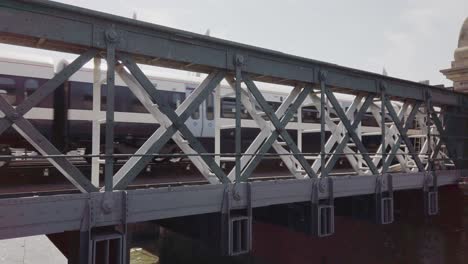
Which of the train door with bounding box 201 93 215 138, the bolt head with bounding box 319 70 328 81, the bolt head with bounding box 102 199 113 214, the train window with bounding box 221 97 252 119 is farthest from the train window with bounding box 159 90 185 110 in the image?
the bolt head with bounding box 102 199 113 214

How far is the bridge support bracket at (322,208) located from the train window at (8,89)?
8.86 meters

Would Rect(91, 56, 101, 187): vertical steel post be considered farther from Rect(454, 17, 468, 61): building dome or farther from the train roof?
Rect(454, 17, 468, 61): building dome

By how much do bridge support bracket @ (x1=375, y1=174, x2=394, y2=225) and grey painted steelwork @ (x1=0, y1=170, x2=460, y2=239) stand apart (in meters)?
1.43

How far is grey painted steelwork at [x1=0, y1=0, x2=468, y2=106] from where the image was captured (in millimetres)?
4887

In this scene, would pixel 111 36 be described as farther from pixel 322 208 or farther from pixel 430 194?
pixel 430 194

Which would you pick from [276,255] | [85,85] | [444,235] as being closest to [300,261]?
[276,255]

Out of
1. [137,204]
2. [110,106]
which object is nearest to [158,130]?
[110,106]

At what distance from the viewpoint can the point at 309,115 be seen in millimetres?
16906

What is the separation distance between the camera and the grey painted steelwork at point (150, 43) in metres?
4.89

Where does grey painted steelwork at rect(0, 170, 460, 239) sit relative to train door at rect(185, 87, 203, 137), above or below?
below

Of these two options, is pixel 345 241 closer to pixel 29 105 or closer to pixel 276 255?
pixel 276 255

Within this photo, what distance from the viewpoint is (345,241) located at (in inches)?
524

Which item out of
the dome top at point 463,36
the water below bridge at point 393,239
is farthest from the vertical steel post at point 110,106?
the dome top at point 463,36

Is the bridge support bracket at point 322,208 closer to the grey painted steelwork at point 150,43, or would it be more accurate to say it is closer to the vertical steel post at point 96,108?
the grey painted steelwork at point 150,43
